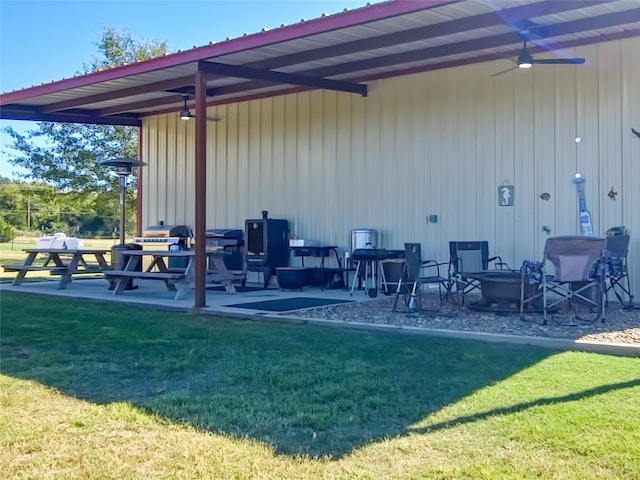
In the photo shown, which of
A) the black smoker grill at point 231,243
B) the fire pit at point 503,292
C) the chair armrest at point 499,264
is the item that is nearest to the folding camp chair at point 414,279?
the fire pit at point 503,292

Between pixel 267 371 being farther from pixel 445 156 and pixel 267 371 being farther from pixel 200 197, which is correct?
pixel 445 156

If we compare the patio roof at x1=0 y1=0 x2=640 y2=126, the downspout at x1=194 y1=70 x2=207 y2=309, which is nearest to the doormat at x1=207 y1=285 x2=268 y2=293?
the downspout at x1=194 y1=70 x2=207 y2=309

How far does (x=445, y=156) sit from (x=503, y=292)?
2.98 metres

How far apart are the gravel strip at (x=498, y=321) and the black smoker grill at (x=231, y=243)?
13.1ft

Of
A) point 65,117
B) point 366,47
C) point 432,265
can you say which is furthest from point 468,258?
point 65,117

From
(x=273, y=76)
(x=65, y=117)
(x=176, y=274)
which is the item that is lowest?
(x=176, y=274)

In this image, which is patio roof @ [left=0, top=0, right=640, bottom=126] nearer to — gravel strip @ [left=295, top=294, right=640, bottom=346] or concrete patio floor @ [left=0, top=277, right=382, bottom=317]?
concrete patio floor @ [left=0, top=277, right=382, bottom=317]

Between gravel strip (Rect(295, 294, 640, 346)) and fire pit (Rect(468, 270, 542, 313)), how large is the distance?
0.15 meters

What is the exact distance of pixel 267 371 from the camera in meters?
4.60

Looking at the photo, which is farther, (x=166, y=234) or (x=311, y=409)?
(x=166, y=234)

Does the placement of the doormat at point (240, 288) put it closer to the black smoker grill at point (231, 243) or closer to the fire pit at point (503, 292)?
the black smoker grill at point (231, 243)

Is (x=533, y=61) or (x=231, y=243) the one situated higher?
(x=533, y=61)

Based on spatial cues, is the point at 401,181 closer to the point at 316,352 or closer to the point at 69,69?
the point at 316,352

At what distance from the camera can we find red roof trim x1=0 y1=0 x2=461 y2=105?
20.7 ft
